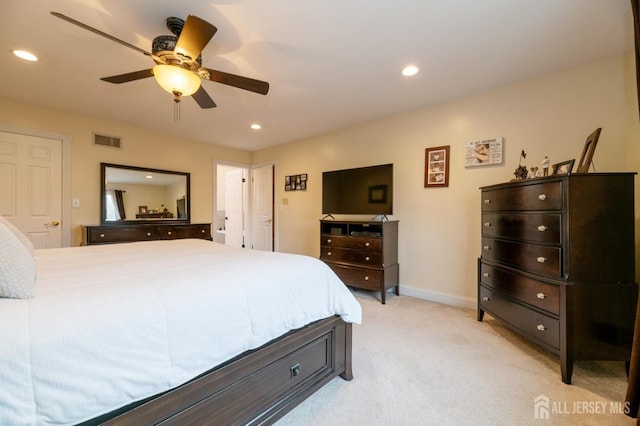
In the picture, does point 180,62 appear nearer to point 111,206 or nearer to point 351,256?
point 351,256

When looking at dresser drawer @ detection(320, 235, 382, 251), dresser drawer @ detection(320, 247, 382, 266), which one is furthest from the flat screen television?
dresser drawer @ detection(320, 247, 382, 266)

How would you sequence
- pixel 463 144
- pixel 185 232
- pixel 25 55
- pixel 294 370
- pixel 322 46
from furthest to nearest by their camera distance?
pixel 185 232
pixel 463 144
pixel 25 55
pixel 322 46
pixel 294 370

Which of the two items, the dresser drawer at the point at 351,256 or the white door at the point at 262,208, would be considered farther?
the white door at the point at 262,208

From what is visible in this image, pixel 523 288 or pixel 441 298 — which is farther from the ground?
pixel 523 288

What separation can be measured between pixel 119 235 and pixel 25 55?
85.2 inches

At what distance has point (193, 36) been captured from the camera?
5.11 feet

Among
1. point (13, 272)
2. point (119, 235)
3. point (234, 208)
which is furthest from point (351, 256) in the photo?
point (234, 208)

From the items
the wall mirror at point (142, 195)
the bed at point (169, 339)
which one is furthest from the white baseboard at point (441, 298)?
the wall mirror at point (142, 195)

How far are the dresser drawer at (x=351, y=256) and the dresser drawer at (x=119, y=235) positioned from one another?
259 cm

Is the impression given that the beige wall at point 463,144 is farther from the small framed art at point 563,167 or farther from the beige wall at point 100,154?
the beige wall at point 100,154

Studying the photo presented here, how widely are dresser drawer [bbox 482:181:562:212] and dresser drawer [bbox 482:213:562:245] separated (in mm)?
57

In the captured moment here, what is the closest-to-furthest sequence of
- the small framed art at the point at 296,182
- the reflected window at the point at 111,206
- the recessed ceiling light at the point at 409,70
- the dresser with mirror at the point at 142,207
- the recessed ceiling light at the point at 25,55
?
the recessed ceiling light at the point at 25,55, the recessed ceiling light at the point at 409,70, the dresser with mirror at the point at 142,207, the reflected window at the point at 111,206, the small framed art at the point at 296,182

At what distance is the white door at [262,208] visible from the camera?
5301 mm

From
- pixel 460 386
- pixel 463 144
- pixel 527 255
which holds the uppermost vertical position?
pixel 463 144
